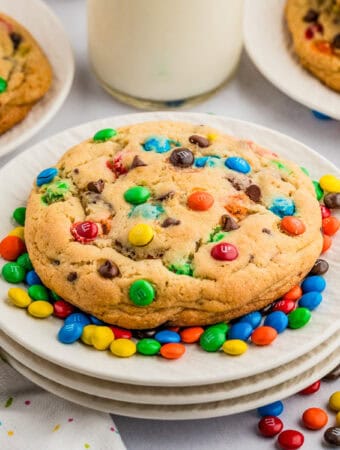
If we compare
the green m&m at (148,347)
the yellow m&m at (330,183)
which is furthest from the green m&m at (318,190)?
the green m&m at (148,347)

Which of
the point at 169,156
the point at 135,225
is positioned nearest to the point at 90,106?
the point at 169,156

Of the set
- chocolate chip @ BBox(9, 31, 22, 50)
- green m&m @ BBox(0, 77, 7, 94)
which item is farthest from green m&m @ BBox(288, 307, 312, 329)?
chocolate chip @ BBox(9, 31, 22, 50)

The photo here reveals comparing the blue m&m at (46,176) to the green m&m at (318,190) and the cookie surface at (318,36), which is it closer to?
the green m&m at (318,190)

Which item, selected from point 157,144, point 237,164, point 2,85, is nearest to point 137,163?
point 157,144

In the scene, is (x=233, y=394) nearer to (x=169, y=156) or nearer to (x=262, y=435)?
(x=262, y=435)

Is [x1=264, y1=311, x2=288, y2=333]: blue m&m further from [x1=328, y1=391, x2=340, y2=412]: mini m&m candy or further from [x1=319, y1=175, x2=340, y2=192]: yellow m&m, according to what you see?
[x1=319, y1=175, x2=340, y2=192]: yellow m&m

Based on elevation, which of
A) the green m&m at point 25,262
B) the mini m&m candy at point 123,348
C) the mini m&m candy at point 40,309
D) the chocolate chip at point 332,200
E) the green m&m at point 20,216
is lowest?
the green m&m at point 20,216

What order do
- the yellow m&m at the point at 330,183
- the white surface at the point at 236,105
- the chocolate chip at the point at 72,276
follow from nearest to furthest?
the chocolate chip at the point at 72,276 → the yellow m&m at the point at 330,183 → the white surface at the point at 236,105
